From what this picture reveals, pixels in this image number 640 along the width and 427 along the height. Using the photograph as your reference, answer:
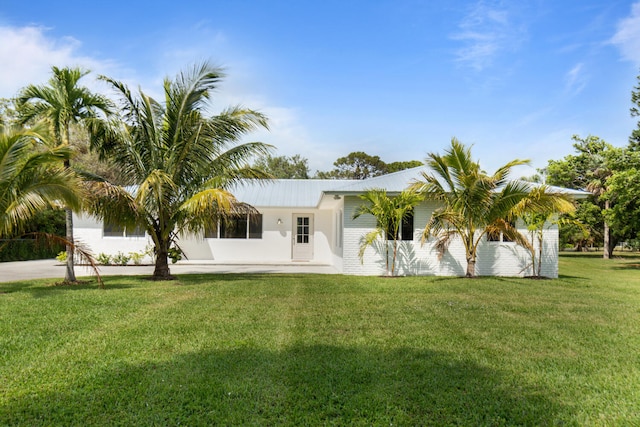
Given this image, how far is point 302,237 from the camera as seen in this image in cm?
2053

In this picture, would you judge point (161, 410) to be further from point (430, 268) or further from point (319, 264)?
point (319, 264)

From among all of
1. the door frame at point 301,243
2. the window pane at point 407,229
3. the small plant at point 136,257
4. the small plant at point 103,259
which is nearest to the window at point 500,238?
the window pane at point 407,229

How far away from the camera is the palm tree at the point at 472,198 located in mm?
12266

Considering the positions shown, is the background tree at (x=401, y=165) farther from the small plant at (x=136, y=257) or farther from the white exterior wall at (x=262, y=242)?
the small plant at (x=136, y=257)

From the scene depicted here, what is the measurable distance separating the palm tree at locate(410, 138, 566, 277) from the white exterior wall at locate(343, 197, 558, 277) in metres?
0.68

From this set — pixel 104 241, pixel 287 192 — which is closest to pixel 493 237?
pixel 287 192

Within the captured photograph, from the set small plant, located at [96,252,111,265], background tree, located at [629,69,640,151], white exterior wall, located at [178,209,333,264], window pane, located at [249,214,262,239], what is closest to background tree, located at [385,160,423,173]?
background tree, located at [629,69,640,151]

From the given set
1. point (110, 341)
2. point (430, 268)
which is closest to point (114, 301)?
point (110, 341)

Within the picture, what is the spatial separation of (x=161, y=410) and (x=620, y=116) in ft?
93.5

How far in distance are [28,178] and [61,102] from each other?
110 inches

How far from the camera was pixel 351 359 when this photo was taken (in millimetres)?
4863

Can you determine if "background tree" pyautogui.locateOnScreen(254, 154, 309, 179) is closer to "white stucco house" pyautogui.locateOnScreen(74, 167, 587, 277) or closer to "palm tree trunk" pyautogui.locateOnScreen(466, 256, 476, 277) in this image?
"white stucco house" pyautogui.locateOnScreen(74, 167, 587, 277)

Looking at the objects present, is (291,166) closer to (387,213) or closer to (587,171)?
(587,171)

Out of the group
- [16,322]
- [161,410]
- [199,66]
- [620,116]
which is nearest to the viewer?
[161,410]
